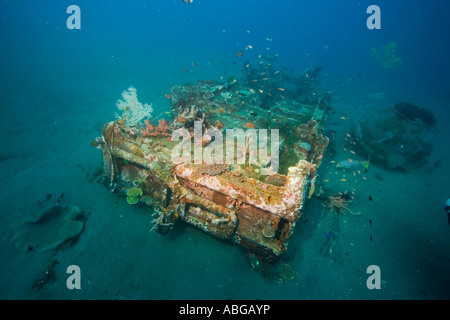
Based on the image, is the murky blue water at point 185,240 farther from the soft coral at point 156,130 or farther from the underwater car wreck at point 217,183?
the soft coral at point 156,130

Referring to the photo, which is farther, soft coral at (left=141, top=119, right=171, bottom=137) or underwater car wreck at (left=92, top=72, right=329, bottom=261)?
soft coral at (left=141, top=119, right=171, bottom=137)

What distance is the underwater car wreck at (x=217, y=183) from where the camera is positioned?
396 centimetres

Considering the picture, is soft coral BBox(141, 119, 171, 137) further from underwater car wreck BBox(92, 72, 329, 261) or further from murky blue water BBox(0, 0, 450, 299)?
murky blue water BBox(0, 0, 450, 299)

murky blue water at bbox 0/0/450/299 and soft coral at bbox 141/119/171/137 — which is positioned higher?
soft coral at bbox 141/119/171/137

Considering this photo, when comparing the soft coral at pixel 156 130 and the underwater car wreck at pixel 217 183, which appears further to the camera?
the soft coral at pixel 156 130

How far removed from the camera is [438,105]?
926 inches

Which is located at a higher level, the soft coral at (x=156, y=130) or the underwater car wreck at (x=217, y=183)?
the soft coral at (x=156, y=130)

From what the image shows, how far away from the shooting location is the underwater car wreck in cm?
396

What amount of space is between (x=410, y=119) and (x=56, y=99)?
21790 mm

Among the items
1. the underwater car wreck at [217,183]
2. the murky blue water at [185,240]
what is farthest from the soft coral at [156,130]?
the murky blue water at [185,240]

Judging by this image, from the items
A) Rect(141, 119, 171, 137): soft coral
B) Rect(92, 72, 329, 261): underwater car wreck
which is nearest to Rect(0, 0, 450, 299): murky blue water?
Rect(92, 72, 329, 261): underwater car wreck

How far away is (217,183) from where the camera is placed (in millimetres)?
4230
